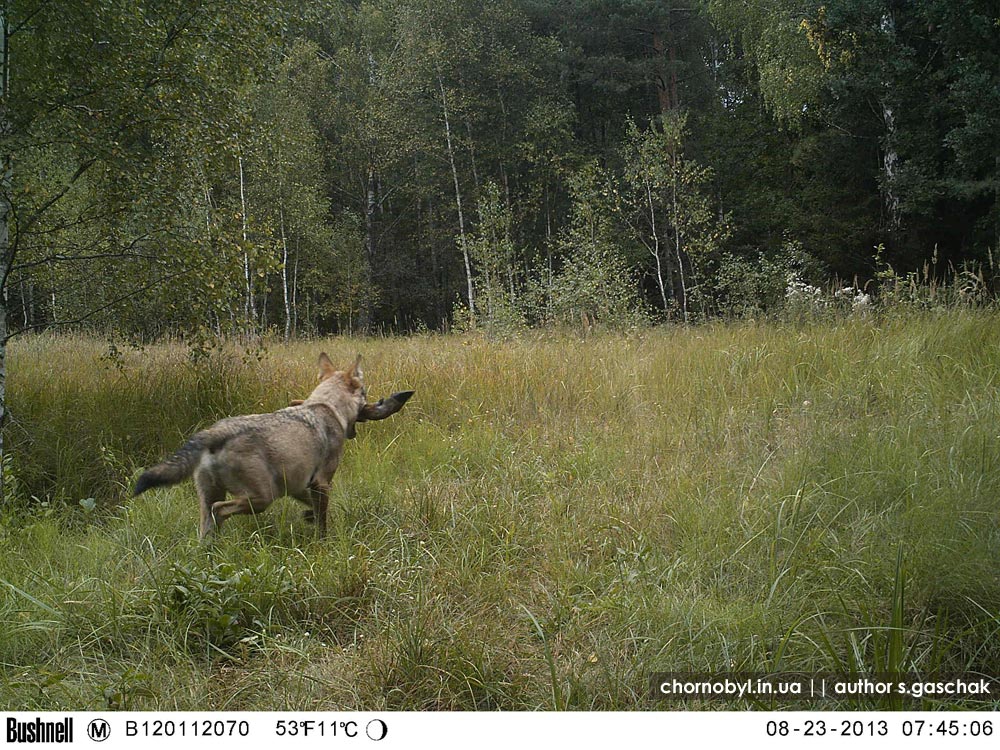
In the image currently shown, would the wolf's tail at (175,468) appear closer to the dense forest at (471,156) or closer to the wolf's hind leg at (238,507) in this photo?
the wolf's hind leg at (238,507)

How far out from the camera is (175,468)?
3.14m

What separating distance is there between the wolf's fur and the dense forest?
2.45 meters

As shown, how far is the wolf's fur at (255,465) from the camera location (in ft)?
10.7

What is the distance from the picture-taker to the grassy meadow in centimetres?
242

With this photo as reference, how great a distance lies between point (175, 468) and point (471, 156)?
24.8m

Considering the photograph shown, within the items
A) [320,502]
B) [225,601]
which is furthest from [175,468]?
[320,502]

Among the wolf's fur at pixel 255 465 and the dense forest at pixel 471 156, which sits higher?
the dense forest at pixel 471 156

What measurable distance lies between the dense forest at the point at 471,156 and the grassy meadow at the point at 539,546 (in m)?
1.71

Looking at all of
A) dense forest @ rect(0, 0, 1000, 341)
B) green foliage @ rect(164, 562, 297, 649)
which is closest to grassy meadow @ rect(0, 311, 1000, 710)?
green foliage @ rect(164, 562, 297, 649)

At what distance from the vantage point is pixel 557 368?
672cm
